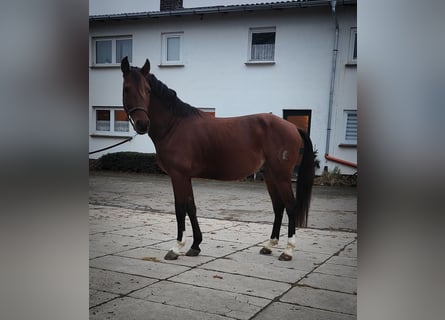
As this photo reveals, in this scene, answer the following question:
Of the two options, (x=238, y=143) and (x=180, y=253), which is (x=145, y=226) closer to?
(x=180, y=253)

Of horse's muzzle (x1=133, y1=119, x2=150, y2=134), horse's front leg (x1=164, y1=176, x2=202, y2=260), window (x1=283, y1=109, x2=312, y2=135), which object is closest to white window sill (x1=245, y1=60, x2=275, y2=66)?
window (x1=283, y1=109, x2=312, y2=135)

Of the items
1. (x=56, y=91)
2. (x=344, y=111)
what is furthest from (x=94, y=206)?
(x=344, y=111)

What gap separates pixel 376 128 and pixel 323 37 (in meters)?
0.34

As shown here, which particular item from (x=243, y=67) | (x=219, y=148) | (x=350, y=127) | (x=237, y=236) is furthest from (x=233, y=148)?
(x=237, y=236)

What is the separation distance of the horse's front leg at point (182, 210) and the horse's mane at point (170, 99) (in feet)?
0.75

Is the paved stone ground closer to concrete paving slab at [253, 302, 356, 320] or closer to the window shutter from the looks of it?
concrete paving slab at [253, 302, 356, 320]

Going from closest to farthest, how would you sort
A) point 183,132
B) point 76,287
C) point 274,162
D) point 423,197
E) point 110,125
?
point 423,197, point 76,287, point 110,125, point 274,162, point 183,132

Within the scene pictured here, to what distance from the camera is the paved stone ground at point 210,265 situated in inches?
42.8

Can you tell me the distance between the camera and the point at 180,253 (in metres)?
1.60

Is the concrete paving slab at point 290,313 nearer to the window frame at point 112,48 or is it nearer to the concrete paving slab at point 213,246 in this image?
the concrete paving slab at point 213,246

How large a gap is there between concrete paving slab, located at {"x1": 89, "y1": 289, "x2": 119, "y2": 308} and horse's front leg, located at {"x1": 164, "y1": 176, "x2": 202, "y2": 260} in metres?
0.36

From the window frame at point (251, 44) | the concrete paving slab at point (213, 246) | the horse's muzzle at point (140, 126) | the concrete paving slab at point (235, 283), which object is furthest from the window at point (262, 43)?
the concrete paving slab at point (213, 246)

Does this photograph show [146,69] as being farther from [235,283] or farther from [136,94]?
[235,283]

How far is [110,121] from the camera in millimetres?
1061
